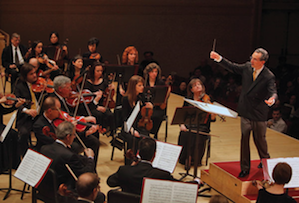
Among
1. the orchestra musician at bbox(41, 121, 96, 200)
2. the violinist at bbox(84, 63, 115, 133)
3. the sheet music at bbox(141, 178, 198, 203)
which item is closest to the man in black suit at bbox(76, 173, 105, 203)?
the sheet music at bbox(141, 178, 198, 203)

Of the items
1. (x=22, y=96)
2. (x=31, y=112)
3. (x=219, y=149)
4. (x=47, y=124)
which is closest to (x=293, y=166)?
(x=219, y=149)

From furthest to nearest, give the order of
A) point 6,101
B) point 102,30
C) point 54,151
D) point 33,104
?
point 102,30
point 33,104
point 6,101
point 54,151

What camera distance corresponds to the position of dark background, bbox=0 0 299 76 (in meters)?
11.4

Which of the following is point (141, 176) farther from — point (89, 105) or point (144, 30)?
point (144, 30)

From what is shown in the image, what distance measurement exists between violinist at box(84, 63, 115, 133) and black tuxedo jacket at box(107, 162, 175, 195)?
2.21 meters

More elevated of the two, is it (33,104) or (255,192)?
(33,104)

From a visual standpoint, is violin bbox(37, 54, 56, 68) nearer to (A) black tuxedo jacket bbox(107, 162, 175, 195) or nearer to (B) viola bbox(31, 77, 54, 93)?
(B) viola bbox(31, 77, 54, 93)

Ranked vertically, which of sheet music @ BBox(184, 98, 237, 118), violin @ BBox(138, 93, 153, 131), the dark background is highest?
the dark background

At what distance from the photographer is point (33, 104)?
4.71m

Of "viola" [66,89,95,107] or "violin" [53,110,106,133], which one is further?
"viola" [66,89,95,107]

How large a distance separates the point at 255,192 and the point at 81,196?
2.06 m

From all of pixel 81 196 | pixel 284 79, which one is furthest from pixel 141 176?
pixel 284 79

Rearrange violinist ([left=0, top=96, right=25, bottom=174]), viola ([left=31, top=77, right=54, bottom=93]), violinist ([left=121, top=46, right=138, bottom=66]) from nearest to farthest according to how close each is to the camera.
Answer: violinist ([left=0, top=96, right=25, bottom=174]) < viola ([left=31, top=77, right=54, bottom=93]) < violinist ([left=121, top=46, right=138, bottom=66])

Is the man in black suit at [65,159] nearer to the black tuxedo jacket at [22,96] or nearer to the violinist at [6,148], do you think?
the violinist at [6,148]
